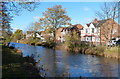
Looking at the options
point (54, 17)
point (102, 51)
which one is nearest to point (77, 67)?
A: point (102, 51)

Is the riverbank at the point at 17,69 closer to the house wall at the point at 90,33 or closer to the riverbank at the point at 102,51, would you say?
the riverbank at the point at 102,51

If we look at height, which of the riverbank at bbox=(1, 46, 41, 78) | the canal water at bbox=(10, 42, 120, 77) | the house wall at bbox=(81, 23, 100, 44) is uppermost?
the house wall at bbox=(81, 23, 100, 44)

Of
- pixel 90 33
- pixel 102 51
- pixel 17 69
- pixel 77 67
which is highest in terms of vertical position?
pixel 90 33

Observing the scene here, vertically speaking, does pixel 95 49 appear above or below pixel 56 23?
below

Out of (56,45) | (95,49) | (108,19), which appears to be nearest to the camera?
(95,49)

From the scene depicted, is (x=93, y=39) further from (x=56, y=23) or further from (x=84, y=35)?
(x=56, y=23)

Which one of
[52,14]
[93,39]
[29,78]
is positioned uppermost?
[52,14]

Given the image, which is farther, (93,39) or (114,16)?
(93,39)

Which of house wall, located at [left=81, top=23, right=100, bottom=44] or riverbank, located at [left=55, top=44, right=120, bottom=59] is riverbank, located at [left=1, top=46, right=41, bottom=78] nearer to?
riverbank, located at [left=55, top=44, right=120, bottom=59]

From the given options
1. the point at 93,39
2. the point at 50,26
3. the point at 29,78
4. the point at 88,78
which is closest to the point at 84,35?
the point at 93,39

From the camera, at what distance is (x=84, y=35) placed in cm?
4994

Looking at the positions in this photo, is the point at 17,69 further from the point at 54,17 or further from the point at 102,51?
the point at 54,17

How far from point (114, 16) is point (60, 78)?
19841 mm

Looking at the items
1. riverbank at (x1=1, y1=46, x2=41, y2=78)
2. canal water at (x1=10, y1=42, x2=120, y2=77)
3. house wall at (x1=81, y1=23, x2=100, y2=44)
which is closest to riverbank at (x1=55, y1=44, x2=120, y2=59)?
canal water at (x1=10, y1=42, x2=120, y2=77)
